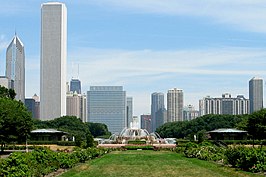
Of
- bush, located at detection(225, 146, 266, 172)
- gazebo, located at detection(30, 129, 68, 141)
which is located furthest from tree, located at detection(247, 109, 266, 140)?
bush, located at detection(225, 146, 266, 172)

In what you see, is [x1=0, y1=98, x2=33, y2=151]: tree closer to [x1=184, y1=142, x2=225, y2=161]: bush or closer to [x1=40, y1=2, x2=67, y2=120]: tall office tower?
[x1=184, y1=142, x2=225, y2=161]: bush

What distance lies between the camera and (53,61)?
173375mm

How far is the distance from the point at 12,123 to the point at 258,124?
27659 mm

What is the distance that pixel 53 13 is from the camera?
179 meters

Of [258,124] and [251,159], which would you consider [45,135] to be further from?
[251,159]

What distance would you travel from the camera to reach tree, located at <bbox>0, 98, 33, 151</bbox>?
151 feet

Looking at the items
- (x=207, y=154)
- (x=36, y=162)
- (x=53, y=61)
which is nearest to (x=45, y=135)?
(x=207, y=154)

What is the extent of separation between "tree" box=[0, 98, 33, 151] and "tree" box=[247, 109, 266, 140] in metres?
25.3

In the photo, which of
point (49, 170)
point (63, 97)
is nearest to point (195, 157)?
point (49, 170)

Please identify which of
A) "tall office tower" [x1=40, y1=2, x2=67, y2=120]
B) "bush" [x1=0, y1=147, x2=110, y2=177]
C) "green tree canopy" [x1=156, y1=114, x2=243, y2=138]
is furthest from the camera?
"tall office tower" [x1=40, y1=2, x2=67, y2=120]

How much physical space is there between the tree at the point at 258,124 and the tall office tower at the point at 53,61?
115779mm

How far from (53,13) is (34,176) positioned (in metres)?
164

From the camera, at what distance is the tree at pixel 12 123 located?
45.9 m

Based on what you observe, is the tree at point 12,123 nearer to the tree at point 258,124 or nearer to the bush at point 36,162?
the bush at point 36,162
